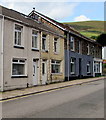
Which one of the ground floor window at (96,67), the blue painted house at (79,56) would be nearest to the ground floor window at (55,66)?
the blue painted house at (79,56)

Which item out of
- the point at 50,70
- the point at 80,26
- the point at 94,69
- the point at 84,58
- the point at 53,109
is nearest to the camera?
the point at 53,109

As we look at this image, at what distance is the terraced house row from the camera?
14.8m

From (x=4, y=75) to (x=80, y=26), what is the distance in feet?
211

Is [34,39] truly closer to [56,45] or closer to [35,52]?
[35,52]

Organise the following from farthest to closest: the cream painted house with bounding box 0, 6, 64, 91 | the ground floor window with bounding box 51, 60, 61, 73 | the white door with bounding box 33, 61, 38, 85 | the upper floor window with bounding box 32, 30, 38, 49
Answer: the ground floor window with bounding box 51, 60, 61, 73 → the upper floor window with bounding box 32, 30, 38, 49 → the white door with bounding box 33, 61, 38, 85 → the cream painted house with bounding box 0, 6, 64, 91

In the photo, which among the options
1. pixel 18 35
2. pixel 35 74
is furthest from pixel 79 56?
pixel 18 35

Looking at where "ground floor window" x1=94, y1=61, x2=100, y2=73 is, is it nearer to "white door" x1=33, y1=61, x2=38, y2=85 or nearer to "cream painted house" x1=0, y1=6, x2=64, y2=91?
"cream painted house" x1=0, y1=6, x2=64, y2=91

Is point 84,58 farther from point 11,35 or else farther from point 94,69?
point 11,35

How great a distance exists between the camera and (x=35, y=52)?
17984mm

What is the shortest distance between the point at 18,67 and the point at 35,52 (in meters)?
2.53

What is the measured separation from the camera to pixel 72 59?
25922 millimetres

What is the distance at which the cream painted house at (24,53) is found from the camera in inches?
572

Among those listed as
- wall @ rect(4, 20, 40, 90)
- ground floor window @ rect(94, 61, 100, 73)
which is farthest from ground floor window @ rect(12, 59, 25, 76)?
ground floor window @ rect(94, 61, 100, 73)

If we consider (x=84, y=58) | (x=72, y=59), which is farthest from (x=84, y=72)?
→ (x=72, y=59)
